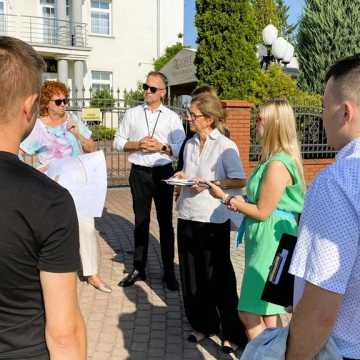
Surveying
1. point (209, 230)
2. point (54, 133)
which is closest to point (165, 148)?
point (54, 133)

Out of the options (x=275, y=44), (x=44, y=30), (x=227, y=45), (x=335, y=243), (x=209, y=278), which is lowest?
(x=209, y=278)

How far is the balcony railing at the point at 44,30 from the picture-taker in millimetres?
24047

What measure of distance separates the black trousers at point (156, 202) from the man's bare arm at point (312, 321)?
3.43 m

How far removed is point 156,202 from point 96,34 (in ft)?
76.7

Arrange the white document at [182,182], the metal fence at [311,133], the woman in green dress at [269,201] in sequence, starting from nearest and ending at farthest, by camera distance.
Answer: the woman in green dress at [269,201] < the white document at [182,182] < the metal fence at [311,133]

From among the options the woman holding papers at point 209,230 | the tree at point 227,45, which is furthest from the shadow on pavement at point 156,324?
the tree at point 227,45

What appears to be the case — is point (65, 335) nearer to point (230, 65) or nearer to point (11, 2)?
point (230, 65)

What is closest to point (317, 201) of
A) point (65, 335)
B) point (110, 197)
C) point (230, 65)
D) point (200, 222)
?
point (65, 335)

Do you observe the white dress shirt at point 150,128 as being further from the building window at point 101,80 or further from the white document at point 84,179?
the building window at point 101,80

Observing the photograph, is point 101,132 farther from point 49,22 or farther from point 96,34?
point 49,22

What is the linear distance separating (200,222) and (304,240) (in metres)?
2.21

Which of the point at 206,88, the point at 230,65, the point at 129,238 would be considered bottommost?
the point at 129,238

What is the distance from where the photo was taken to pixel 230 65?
11492 mm

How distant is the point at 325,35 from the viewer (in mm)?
20453
